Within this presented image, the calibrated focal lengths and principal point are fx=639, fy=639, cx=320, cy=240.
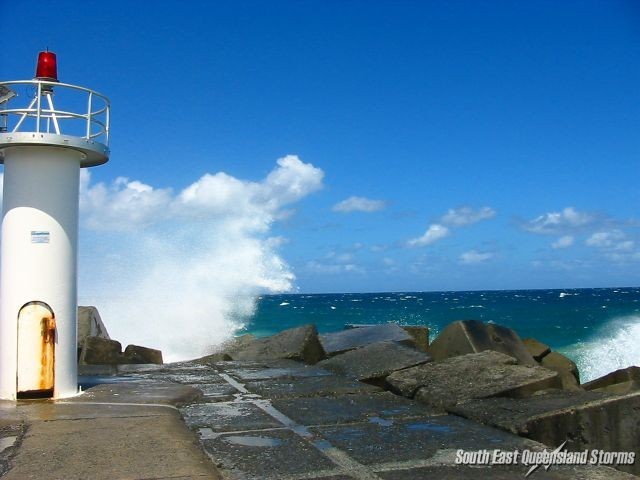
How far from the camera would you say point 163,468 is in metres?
2.96

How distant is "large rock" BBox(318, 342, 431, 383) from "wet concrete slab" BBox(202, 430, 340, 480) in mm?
2112

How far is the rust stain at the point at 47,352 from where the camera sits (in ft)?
15.7

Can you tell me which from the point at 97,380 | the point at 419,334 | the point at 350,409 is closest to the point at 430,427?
the point at 350,409

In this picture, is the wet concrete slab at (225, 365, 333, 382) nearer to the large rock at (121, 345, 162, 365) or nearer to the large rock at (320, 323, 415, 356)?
the large rock at (320, 323, 415, 356)

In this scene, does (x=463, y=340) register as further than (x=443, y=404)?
Yes

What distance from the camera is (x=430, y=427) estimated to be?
3.88 meters

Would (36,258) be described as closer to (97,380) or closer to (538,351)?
(97,380)

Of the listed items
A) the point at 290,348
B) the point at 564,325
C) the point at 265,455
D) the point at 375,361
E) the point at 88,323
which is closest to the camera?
the point at 265,455

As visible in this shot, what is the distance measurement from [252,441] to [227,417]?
2.22 ft

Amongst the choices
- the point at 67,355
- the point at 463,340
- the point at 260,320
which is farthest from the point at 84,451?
the point at 260,320

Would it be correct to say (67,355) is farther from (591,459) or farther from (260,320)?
(260,320)

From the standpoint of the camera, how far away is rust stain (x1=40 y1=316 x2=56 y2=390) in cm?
478

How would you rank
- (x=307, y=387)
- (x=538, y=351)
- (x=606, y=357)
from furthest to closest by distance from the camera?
(x=606, y=357) < (x=538, y=351) < (x=307, y=387)

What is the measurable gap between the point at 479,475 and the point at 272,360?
15.4 feet
